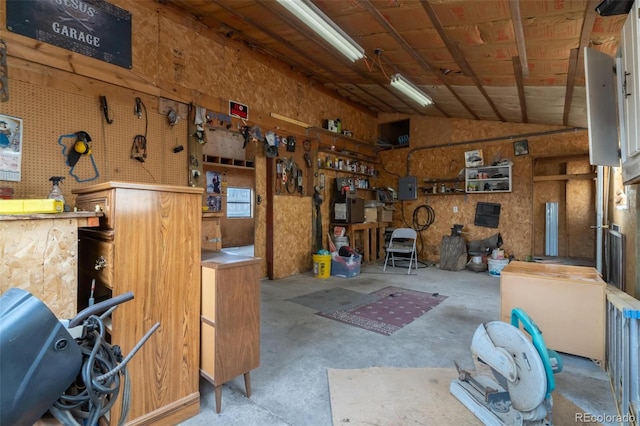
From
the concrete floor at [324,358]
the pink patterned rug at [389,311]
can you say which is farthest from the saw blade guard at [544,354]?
the pink patterned rug at [389,311]

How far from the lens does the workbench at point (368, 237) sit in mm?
6051

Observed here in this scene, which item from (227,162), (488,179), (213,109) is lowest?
(488,179)

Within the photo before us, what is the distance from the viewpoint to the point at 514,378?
1520 mm

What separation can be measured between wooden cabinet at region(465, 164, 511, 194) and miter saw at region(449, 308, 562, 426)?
4.82m

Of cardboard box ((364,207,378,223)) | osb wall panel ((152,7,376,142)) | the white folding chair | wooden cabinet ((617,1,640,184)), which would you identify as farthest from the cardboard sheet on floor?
cardboard box ((364,207,378,223))

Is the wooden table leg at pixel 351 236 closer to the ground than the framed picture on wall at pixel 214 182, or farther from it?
closer to the ground

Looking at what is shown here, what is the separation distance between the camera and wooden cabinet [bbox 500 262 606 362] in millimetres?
2301

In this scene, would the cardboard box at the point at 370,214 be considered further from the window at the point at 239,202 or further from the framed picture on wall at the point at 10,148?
the framed picture on wall at the point at 10,148

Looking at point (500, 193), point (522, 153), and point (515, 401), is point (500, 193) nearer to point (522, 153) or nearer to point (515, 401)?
point (522, 153)

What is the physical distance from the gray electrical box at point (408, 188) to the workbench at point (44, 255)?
621 centimetres

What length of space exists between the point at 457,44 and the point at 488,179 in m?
3.47

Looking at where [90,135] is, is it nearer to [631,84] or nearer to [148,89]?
[148,89]

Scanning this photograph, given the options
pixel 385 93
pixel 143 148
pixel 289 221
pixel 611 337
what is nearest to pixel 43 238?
pixel 143 148

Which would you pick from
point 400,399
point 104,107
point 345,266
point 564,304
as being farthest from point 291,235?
point 564,304
